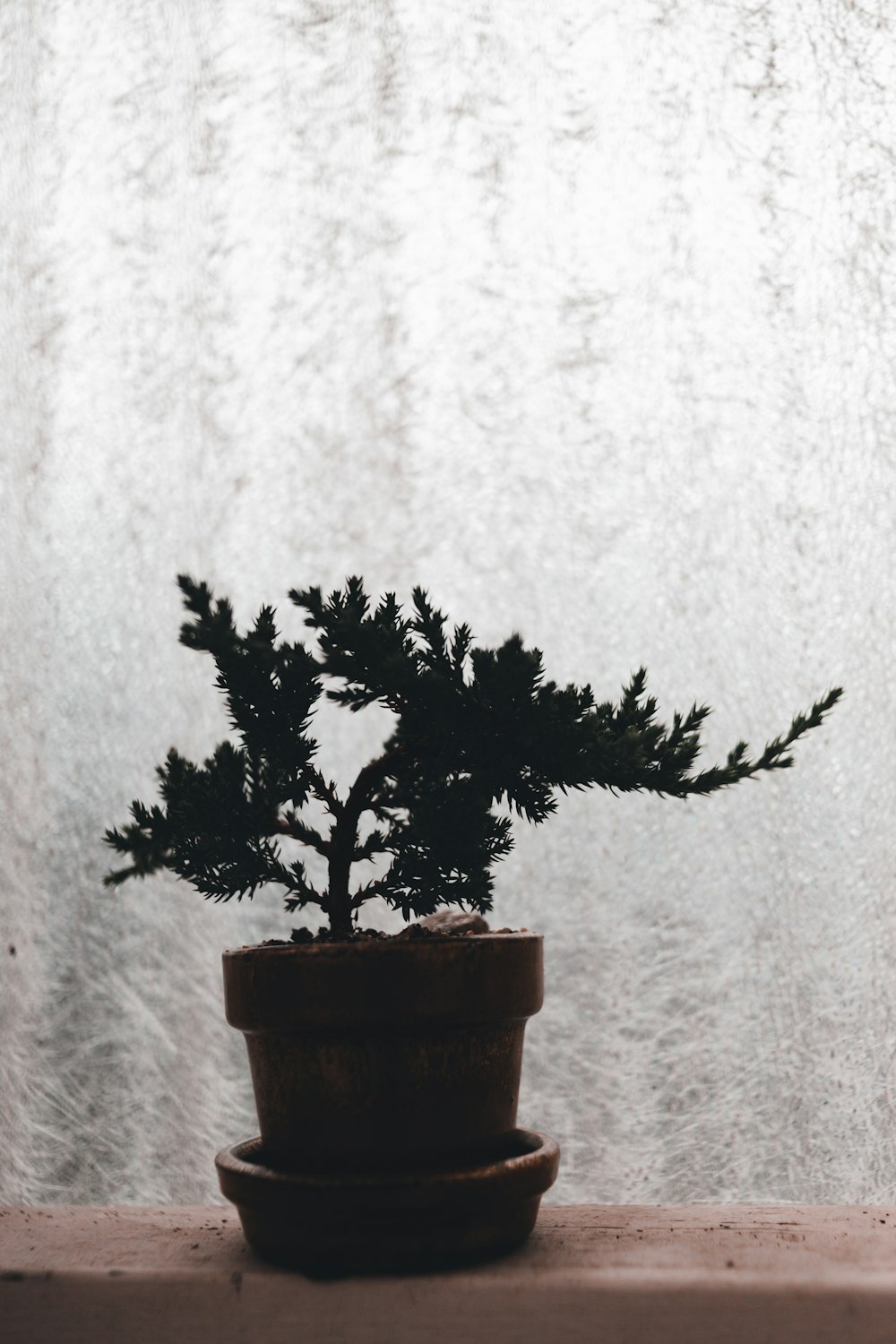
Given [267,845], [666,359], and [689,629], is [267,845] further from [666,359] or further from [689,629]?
[666,359]

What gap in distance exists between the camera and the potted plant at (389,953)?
22.5 inches

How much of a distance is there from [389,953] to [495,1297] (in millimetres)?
191

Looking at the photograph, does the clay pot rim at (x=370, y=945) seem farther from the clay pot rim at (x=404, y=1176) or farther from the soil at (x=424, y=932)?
the clay pot rim at (x=404, y=1176)

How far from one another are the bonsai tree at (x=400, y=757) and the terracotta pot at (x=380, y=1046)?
6 cm

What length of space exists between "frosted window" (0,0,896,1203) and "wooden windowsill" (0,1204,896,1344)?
406mm

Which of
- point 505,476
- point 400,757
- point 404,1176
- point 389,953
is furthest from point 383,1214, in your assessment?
point 505,476

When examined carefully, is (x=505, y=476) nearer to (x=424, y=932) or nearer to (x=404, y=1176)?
(x=424, y=932)

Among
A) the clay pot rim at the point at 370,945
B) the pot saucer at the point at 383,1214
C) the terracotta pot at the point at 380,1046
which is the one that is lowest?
the pot saucer at the point at 383,1214

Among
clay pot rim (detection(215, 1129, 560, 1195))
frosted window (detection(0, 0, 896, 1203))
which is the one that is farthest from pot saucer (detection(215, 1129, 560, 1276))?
frosted window (detection(0, 0, 896, 1203))

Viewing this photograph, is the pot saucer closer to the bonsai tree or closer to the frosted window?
the bonsai tree

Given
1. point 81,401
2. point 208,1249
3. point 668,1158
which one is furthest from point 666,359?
point 208,1249

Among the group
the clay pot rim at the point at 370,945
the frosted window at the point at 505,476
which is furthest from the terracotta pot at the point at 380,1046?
the frosted window at the point at 505,476

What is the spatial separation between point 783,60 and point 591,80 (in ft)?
0.70

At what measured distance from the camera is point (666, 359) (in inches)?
44.2
